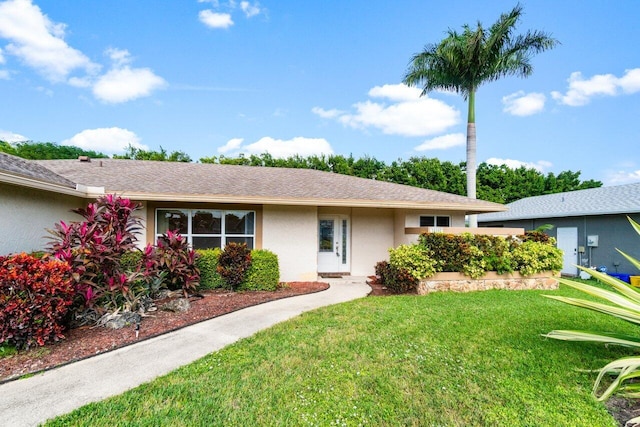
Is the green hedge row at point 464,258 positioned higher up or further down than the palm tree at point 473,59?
further down

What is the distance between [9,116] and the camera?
16734 mm

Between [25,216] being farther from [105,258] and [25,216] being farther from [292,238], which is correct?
[292,238]

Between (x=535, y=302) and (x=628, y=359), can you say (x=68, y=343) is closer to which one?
(x=628, y=359)

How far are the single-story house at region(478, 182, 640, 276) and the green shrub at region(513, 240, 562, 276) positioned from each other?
2847 millimetres

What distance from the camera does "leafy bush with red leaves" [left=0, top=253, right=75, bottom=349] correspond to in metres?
4.18

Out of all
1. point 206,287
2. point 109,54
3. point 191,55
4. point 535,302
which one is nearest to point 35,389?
point 206,287

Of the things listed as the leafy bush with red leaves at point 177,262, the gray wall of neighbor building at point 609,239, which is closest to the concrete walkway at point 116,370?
the leafy bush with red leaves at point 177,262

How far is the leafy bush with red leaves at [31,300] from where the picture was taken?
4.18 meters

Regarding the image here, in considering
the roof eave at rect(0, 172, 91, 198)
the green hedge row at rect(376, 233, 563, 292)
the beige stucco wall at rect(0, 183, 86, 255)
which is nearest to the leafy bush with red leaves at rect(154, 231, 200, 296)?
the beige stucco wall at rect(0, 183, 86, 255)

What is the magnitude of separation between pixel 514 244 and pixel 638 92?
37.7 feet

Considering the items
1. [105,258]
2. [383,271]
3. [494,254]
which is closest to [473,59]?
[494,254]

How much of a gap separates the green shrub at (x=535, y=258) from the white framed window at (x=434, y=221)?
7.91ft

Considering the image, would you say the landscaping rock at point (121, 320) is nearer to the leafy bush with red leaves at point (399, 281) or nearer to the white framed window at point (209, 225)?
the white framed window at point (209, 225)

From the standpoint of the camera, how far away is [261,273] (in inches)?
327
